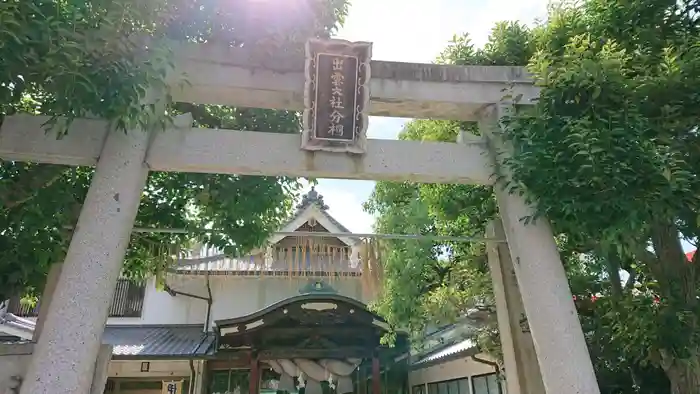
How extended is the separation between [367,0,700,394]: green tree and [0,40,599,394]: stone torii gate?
45 cm

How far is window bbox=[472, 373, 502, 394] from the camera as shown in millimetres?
10037

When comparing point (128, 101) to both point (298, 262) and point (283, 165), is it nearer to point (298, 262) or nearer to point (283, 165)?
point (283, 165)

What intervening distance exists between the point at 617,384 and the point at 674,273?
321 cm

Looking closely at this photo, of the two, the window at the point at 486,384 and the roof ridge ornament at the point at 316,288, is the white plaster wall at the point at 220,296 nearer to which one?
the roof ridge ornament at the point at 316,288

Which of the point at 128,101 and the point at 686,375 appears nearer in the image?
the point at 128,101

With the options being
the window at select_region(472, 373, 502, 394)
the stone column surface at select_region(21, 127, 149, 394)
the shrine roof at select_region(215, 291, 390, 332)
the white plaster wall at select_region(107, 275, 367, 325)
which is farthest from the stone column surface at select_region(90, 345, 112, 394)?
the white plaster wall at select_region(107, 275, 367, 325)

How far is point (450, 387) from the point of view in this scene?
12.6 m

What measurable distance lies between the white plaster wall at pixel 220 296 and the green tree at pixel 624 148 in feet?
31.0

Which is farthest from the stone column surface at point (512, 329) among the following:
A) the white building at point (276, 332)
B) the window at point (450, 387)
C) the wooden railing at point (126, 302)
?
the wooden railing at point (126, 302)

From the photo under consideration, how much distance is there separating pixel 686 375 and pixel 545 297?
207 cm

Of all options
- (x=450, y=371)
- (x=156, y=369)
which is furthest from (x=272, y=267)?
(x=450, y=371)

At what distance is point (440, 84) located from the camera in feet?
17.0

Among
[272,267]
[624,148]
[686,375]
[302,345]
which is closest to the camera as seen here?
[624,148]

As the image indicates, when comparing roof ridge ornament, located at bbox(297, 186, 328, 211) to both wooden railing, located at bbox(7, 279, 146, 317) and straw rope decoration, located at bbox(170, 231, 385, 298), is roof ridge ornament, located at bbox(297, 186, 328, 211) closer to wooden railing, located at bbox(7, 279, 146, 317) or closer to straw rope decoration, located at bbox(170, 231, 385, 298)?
straw rope decoration, located at bbox(170, 231, 385, 298)
